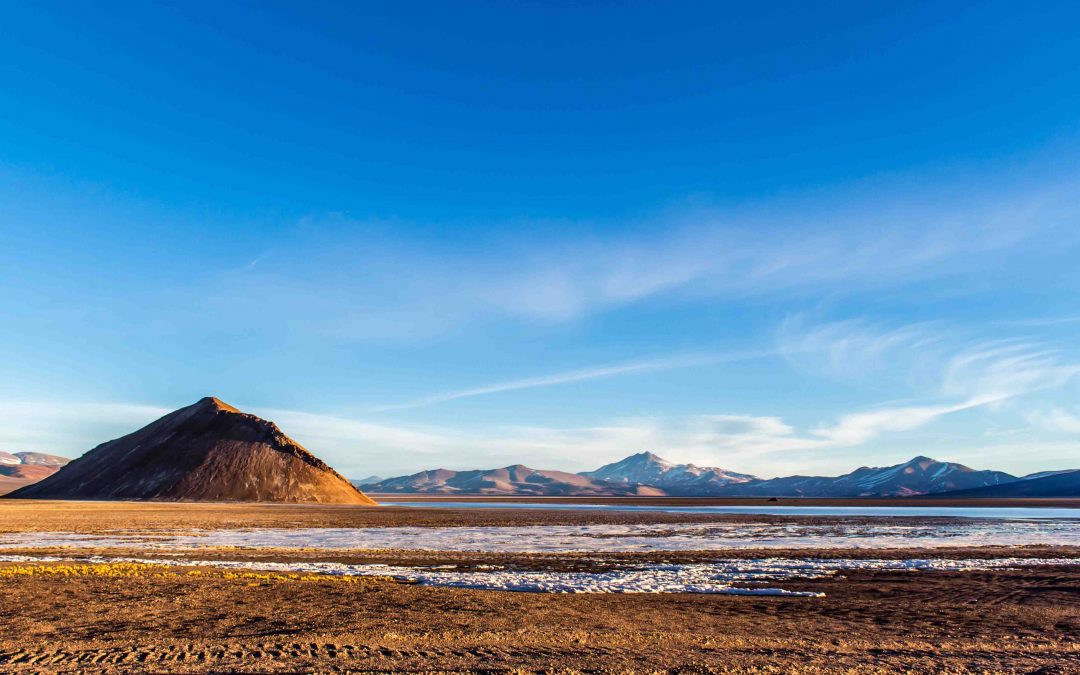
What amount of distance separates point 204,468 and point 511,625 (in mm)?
149029

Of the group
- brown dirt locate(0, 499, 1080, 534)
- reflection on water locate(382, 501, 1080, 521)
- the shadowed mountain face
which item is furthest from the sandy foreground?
the shadowed mountain face

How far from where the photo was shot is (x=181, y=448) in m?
156

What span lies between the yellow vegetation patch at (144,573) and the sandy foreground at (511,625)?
0.41ft

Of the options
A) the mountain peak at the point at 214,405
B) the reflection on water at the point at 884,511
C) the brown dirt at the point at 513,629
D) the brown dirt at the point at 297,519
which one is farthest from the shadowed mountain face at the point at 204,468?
the brown dirt at the point at 513,629

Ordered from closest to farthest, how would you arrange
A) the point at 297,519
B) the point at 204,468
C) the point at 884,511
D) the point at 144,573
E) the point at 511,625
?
the point at 511,625
the point at 144,573
the point at 297,519
the point at 884,511
the point at 204,468

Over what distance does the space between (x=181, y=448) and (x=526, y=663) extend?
6480 inches

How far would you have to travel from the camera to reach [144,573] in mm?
24062

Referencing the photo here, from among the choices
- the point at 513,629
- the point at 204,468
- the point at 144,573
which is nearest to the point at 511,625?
the point at 513,629

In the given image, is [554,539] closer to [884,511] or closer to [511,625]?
[511,625]

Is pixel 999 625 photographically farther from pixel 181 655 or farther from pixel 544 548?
pixel 544 548

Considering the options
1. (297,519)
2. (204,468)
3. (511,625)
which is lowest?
(297,519)

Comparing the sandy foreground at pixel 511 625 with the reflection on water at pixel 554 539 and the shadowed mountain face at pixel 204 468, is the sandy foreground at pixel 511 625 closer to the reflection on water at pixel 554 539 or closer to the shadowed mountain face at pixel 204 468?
the reflection on water at pixel 554 539

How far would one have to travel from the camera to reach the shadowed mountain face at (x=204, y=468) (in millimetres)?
141250

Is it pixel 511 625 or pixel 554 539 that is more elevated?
pixel 511 625
